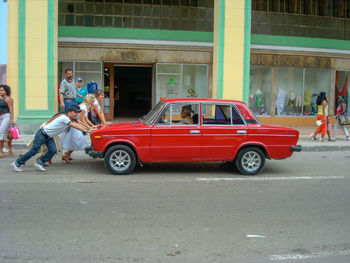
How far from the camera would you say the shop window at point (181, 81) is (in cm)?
1812

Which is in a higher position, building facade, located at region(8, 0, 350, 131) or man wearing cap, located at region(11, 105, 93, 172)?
building facade, located at region(8, 0, 350, 131)

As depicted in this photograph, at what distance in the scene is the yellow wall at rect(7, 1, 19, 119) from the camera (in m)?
14.0

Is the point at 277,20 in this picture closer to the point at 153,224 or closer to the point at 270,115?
the point at 270,115

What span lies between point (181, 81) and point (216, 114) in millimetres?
9926

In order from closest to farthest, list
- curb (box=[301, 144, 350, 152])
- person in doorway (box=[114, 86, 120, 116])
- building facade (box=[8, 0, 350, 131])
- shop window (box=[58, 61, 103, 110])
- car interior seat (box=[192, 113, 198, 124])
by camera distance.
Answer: car interior seat (box=[192, 113, 198, 124]) → curb (box=[301, 144, 350, 152]) → building facade (box=[8, 0, 350, 131]) → shop window (box=[58, 61, 103, 110]) → person in doorway (box=[114, 86, 120, 116])

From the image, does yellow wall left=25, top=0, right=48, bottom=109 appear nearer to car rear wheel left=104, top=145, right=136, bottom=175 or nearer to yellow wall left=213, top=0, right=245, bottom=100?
yellow wall left=213, top=0, right=245, bottom=100

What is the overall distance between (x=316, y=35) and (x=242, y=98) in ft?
21.4

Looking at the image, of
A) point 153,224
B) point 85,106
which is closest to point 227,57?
point 85,106

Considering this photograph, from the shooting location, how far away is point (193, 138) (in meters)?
8.23

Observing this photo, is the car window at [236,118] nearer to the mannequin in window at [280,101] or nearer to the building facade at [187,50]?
the building facade at [187,50]

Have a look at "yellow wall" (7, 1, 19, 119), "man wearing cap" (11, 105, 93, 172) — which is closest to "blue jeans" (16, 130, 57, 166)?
"man wearing cap" (11, 105, 93, 172)

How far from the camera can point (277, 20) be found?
1875 cm

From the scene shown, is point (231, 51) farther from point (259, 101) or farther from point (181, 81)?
point (259, 101)

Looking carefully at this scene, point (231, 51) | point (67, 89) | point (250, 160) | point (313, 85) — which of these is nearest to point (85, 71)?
point (67, 89)
